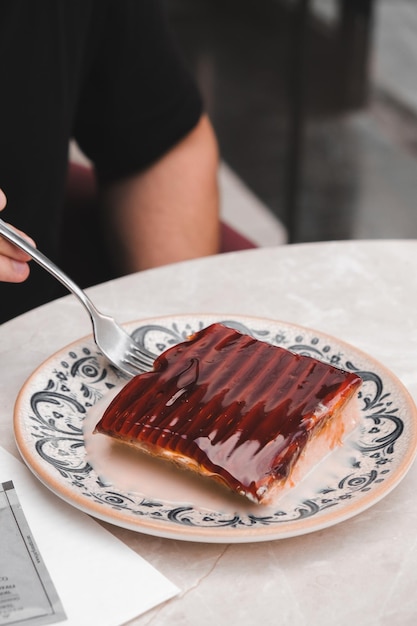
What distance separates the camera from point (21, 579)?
561 mm

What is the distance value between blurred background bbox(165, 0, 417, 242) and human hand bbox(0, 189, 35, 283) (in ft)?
6.67

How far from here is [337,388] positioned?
67cm

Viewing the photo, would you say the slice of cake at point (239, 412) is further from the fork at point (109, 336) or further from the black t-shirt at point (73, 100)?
the black t-shirt at point (73, 100)

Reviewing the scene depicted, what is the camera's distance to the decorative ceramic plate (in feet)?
1.91

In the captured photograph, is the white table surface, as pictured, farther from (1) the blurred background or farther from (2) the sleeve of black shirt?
(1) the blurred background

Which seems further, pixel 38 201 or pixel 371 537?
pixel 38 201

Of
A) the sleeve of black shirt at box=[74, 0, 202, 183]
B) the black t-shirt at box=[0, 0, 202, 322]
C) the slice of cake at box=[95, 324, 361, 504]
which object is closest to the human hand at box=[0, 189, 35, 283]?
the slice of cake at box=[95, 324, 361, 504]

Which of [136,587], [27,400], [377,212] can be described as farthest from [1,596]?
[377,212]

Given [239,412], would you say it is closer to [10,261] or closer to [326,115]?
[10,261]

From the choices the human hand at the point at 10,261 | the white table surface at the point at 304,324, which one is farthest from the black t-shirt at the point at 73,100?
the human hand at the point at 10,261

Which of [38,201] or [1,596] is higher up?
[1,596]

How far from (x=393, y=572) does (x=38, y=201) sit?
0.88m

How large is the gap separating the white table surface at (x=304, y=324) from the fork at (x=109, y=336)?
71 mm

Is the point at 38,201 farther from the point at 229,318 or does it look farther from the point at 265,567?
the point at 265,567
